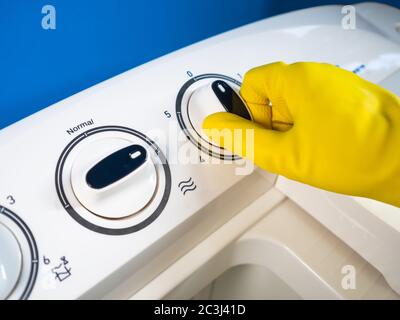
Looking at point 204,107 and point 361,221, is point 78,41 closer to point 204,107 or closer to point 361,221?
point 204,107

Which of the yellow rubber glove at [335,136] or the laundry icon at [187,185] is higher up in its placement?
the yellow rubber glove at [335,136]

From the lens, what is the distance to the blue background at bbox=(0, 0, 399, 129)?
1.23 ft

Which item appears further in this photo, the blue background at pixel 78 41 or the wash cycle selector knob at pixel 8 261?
the blue background at pixel 78 41

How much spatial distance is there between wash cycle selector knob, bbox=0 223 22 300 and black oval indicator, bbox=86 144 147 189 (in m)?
0.06

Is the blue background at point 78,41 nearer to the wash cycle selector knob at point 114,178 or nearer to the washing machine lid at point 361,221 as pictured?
the wash cycle selector knob at point 114,178

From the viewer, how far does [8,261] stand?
25 centimetres

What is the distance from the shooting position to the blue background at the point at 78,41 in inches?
14.8

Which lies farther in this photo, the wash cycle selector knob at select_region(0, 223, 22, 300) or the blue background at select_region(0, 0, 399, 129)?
the blue background at select_region(0, 0, 399, 129)

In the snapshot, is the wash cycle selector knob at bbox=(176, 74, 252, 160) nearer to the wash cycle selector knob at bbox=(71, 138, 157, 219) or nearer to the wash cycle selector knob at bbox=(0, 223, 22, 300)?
the wash cycle selector knob at bbox=(71, 138, 157, 219)

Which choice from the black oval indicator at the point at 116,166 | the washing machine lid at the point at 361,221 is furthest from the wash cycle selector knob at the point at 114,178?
the washing machine lid at the point at 361,221

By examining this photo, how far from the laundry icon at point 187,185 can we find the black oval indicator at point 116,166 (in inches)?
1.6

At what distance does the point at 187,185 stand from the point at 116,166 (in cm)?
6

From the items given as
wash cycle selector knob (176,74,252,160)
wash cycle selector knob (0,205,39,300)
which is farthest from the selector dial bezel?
wash cycle selector knob (0,205,39,300)
